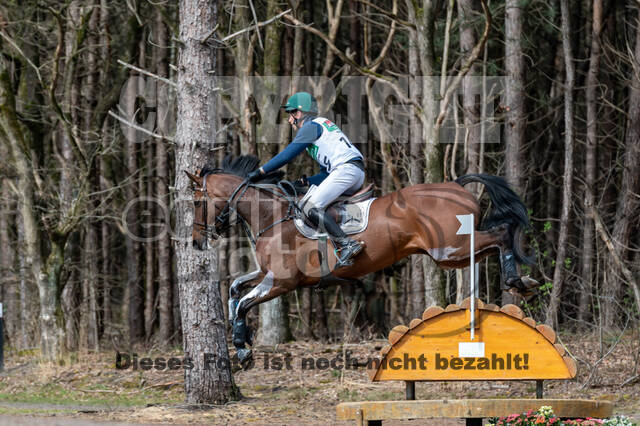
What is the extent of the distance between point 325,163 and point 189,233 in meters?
3.48

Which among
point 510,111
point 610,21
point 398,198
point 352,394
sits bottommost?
point 352,394

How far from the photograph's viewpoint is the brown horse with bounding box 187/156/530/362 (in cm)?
629

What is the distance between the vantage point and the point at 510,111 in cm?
1375

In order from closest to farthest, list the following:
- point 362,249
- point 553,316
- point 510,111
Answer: point 362,249, point 553,316, point 510,111

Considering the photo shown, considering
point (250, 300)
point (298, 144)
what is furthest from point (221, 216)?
point (298, 144)

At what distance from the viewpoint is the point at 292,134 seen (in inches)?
596

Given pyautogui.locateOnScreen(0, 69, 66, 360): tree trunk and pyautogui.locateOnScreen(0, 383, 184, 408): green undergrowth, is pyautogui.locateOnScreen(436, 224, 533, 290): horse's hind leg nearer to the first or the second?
pyautogui.locateOnScreen(0, 383, 184, 408): green undergrowth

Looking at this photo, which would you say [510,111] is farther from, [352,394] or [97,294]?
[97,294]

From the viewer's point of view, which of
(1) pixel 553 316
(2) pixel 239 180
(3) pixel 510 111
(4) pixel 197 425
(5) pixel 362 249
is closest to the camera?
(5) pixel 362 249

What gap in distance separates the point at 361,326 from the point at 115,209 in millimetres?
5811

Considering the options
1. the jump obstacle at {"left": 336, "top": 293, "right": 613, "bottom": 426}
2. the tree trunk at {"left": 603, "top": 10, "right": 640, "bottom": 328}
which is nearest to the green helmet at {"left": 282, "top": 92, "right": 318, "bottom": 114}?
the jump obstacle at {"left": 336, "top": 293, "right": 613, "bottom": 426}

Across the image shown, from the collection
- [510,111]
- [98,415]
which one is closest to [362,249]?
[98,415]

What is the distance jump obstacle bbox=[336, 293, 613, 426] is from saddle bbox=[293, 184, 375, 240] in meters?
0.92

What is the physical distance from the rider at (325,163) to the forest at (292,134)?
3074 mm
